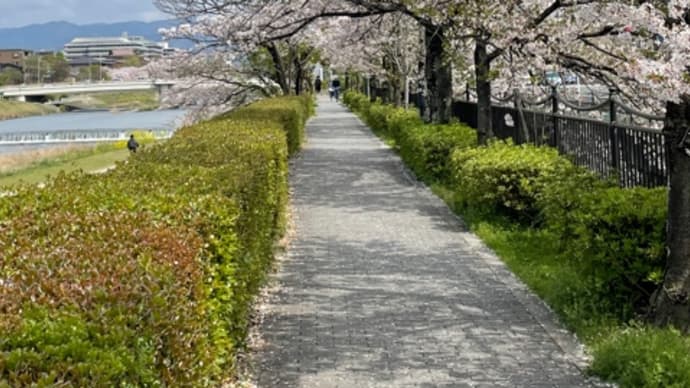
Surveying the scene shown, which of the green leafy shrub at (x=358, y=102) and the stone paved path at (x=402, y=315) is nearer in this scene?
the stone paved path at (x=402, y=315)

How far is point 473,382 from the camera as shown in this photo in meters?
4.71

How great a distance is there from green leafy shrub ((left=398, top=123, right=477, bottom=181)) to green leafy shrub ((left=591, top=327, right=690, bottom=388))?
7315mm

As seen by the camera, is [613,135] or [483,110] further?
[483,110]

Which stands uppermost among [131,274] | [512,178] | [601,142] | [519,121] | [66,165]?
[519,121]

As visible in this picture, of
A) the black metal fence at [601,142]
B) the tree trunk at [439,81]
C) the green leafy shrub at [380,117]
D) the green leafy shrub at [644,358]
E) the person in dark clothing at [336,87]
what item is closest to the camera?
the green leafy shrub at [644,358]

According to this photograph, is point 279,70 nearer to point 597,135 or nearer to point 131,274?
point 597,135

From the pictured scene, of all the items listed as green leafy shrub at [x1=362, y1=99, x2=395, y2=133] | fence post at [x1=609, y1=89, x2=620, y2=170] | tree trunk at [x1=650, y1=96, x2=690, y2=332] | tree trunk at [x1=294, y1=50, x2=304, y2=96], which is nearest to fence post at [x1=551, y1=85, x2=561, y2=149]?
fence post at [x1=609, y1=89, x2=620, y2=170]

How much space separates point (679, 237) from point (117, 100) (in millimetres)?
99490

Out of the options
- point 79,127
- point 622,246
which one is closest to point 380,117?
point 622,246

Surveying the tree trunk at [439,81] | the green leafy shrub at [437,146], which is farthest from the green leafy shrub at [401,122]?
the green leafy shrub at [437,146]

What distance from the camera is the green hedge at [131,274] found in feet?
7.32

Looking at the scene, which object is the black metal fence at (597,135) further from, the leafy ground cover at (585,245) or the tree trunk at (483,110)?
the tree trunk at (483,110)

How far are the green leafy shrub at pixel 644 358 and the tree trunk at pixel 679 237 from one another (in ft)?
0.54

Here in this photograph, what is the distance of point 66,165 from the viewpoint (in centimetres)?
3925
